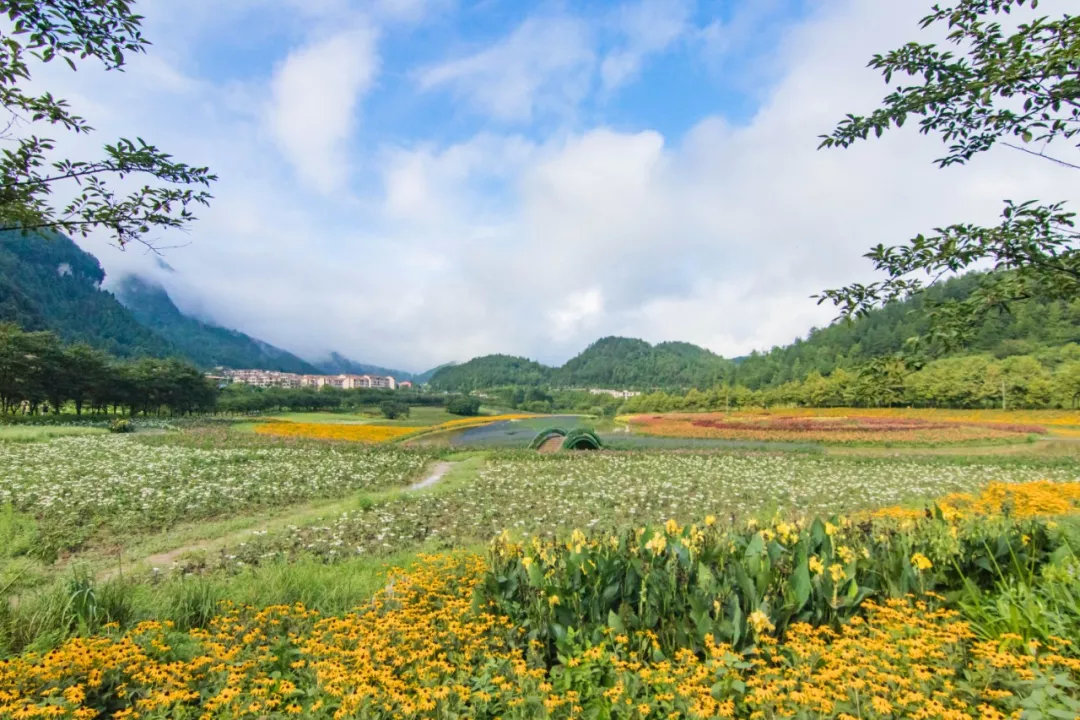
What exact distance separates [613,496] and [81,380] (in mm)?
50257

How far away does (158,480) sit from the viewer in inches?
571

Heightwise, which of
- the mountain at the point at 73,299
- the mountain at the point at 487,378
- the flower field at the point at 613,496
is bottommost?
the flower field at the point at 613,496

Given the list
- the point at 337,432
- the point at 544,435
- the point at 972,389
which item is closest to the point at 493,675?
the point at 544,435

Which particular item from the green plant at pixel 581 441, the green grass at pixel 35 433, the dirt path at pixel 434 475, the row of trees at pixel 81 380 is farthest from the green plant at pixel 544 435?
the row of trees at pixel 81 380

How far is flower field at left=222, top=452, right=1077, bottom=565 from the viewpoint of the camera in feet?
31.5

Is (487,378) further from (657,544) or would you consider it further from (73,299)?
(657,544)

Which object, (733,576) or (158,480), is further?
(158,480)

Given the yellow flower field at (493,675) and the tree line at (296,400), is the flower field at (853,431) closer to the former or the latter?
the yellow flower field at (493,675)

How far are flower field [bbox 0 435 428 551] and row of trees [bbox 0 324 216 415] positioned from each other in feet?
61.3

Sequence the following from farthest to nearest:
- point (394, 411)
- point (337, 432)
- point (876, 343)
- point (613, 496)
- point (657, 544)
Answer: point (876, 343) → point (394, 411) → point (337, 432) → point (613, 496) → point (657, 544)

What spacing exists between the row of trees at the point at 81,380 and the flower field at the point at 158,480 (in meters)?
18.7

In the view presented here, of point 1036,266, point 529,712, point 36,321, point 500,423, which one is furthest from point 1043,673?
point 36,321

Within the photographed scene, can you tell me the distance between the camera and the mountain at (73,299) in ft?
410

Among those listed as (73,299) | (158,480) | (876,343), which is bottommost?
(158,480)
